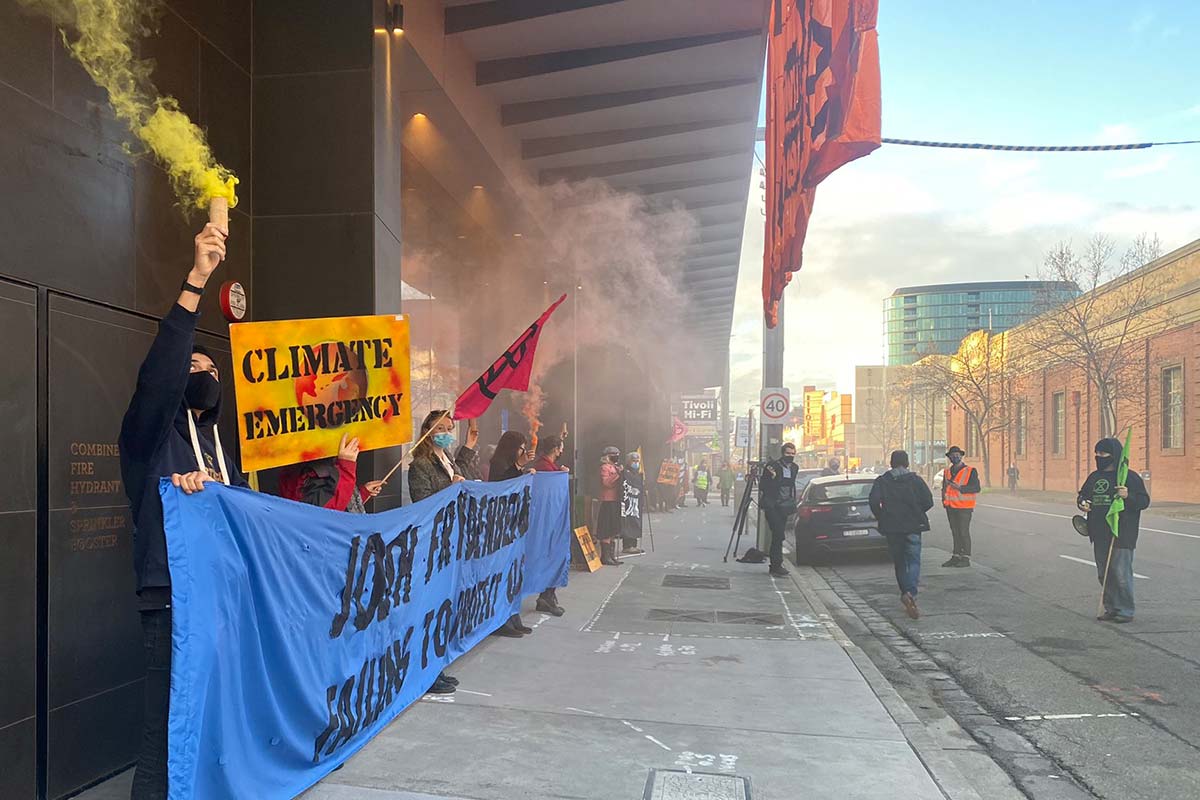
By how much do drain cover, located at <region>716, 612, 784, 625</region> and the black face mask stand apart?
577 cm

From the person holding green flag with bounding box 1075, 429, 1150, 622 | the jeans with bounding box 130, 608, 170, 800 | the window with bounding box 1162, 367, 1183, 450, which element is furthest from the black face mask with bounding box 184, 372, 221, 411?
the window with bounding box 1162, 367, 1183, 450

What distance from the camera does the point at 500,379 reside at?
6363 mm

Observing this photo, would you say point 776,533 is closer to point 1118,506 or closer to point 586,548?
point 586,548

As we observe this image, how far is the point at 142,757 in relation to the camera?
3008 millimetres

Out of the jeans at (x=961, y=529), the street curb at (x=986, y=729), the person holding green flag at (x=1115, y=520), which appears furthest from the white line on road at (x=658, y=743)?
the jeans at (x=961, y=529)

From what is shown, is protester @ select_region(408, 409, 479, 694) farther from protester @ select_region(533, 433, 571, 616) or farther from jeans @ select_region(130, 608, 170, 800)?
jeans @ select_region(130, 608, 170, 800)

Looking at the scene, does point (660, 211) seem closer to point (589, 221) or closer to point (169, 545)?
point (589, 221)

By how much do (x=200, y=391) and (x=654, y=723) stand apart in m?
3.00

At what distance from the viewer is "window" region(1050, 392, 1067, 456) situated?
4625cm

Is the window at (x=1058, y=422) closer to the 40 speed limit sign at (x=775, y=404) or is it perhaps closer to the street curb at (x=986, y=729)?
the 40 speed limit sign at (x=775, y=404)

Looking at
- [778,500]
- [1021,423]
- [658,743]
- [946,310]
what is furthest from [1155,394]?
[946,310]

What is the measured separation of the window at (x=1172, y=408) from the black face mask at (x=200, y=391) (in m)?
36.7

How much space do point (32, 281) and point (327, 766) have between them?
91.9 inches

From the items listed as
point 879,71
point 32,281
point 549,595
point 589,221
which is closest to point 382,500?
point 549,595
